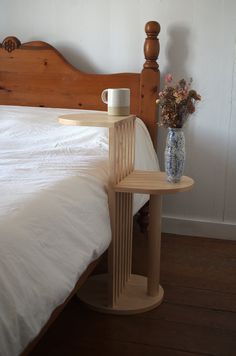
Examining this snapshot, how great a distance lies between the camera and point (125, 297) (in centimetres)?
197

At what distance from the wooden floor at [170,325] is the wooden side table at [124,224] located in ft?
0.20

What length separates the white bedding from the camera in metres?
1.07

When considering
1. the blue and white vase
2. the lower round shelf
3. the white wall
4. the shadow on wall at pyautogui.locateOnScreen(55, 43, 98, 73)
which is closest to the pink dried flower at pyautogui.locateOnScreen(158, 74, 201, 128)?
the blue and white vase

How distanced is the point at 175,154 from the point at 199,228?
1.11 meters

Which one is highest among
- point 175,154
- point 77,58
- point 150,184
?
point 77,58

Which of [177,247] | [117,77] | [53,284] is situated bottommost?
[177,247]

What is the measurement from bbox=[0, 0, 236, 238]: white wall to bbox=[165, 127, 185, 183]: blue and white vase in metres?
0.90

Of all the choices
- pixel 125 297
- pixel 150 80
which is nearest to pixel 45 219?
pixel 125 297

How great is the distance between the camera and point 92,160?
187 centimetres

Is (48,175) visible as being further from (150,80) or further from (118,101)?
(150,80)

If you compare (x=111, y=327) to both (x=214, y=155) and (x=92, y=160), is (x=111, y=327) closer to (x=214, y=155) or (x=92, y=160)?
(x=92, y=160)

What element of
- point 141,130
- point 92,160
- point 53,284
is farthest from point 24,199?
point 141,130

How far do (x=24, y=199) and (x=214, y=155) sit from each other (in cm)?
163

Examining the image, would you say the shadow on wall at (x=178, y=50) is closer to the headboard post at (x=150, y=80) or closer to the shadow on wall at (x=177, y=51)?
the shadow on wall at (x=177, y=51)
